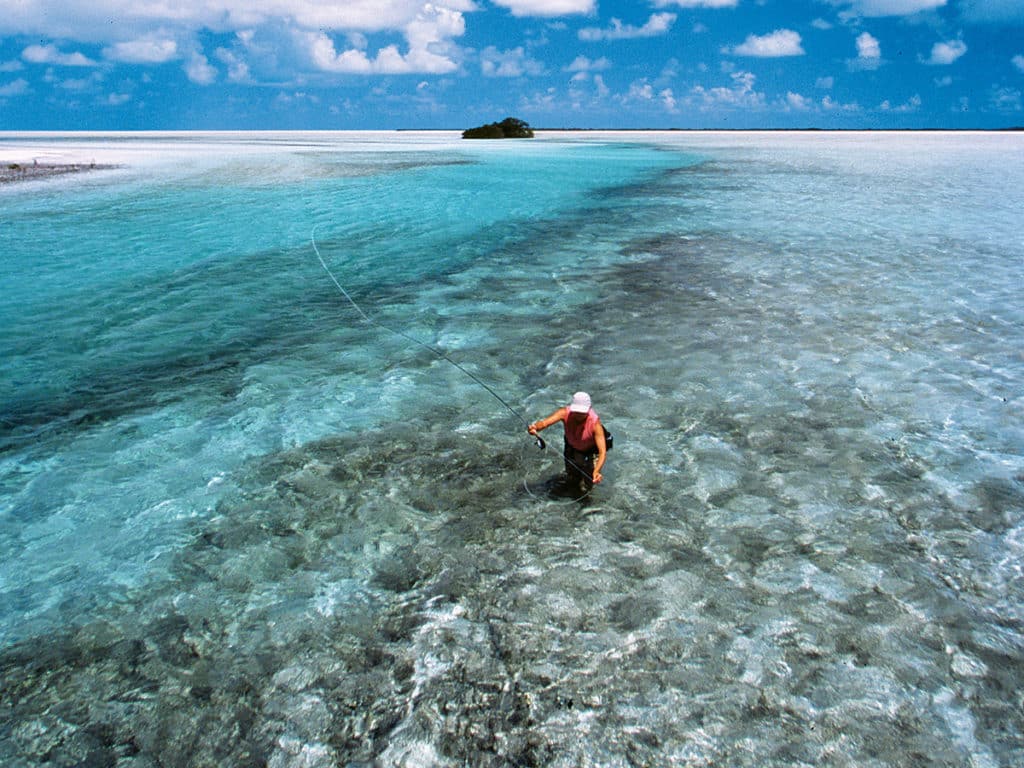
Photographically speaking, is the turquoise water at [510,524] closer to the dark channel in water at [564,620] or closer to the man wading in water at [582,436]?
the dark channel in water at [564,620]

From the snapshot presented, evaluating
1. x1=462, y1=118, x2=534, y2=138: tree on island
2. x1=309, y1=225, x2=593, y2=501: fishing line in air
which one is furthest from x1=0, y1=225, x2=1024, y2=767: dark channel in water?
x1=462, y1=118, x2=534, y2=138: tree on island

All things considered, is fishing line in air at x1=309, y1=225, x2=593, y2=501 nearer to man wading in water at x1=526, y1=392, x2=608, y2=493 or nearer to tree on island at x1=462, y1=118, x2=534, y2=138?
man wading in water at x1=526, y1=392, x2=608, y2=493

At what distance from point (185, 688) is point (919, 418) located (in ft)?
30.6

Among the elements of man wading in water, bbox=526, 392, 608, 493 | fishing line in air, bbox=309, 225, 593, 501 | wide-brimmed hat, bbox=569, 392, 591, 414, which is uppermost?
wide-brimmed hat, bbox=569, 392, 591, 414

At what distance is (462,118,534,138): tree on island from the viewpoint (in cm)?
10869

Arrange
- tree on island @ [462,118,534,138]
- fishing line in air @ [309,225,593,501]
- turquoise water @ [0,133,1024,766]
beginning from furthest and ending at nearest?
tree on island @ [462,118,534,138] → fishing line in air @ [309,225,593,501] → turquoise water @ [0,133,1024,766]

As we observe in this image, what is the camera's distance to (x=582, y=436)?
704cm

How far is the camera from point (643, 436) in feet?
29.8

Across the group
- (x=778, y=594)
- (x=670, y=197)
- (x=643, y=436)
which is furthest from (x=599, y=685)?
(x=670, y=197)

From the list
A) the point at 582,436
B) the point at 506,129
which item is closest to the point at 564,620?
the point at 582,436

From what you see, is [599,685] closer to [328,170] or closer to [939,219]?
[939,219]

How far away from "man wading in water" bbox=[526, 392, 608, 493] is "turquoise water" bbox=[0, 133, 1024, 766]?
1.64ft

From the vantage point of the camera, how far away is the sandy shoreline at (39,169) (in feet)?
125

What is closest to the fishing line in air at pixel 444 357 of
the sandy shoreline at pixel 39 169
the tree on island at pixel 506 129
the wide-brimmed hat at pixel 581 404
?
the wide-brimmed hat at pixel 581 404
